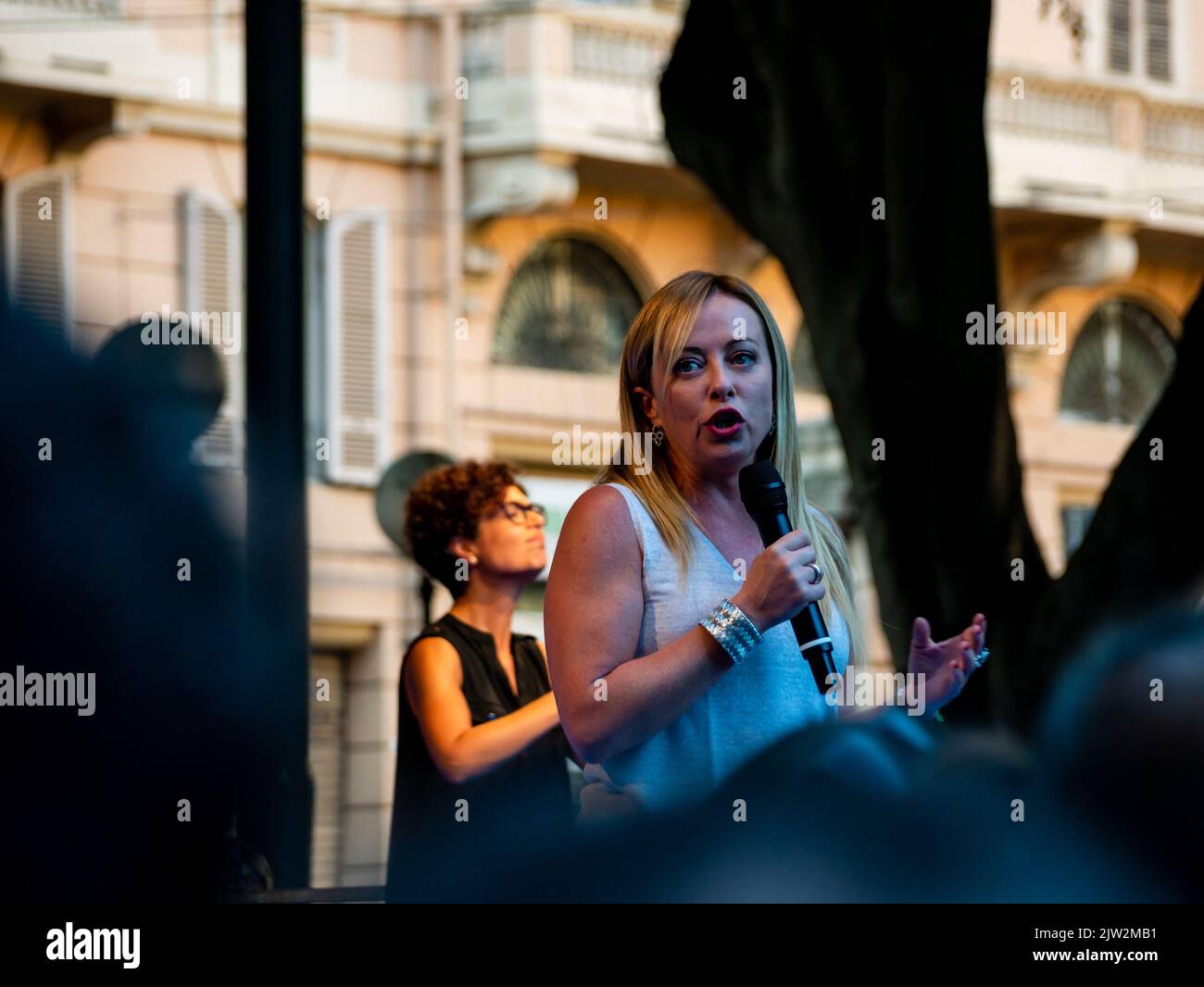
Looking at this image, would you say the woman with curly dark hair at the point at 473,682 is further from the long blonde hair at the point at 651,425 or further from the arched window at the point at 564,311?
the arched window at the point at 564,311

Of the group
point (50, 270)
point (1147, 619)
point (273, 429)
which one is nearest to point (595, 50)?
point (50, 270)

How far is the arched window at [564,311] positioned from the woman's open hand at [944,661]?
15.0 metres

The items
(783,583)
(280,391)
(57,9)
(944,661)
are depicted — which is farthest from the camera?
(57,9)

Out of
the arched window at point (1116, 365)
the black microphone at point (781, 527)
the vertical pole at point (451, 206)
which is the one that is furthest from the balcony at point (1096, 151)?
the black microphone at point (781, 527)

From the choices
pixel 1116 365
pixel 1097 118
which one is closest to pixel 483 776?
pixel 1097 118

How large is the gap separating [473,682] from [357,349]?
13128 millimetres

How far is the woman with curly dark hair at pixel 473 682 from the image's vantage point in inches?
166

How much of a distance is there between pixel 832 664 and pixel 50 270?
1408 centimetres

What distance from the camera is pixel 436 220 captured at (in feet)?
57.8

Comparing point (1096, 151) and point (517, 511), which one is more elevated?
point (1096, 151)

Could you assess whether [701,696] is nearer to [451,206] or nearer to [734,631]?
[734,631]

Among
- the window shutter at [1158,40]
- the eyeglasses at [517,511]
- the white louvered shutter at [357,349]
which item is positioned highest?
the window shutter at [1158,40]

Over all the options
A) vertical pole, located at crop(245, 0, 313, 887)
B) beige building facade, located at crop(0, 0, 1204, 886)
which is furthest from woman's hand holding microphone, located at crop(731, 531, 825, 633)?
beige building facade, located at crop(0, 0, 1204, 886)

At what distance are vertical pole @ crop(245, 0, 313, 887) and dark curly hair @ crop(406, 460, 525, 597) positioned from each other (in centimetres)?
58
